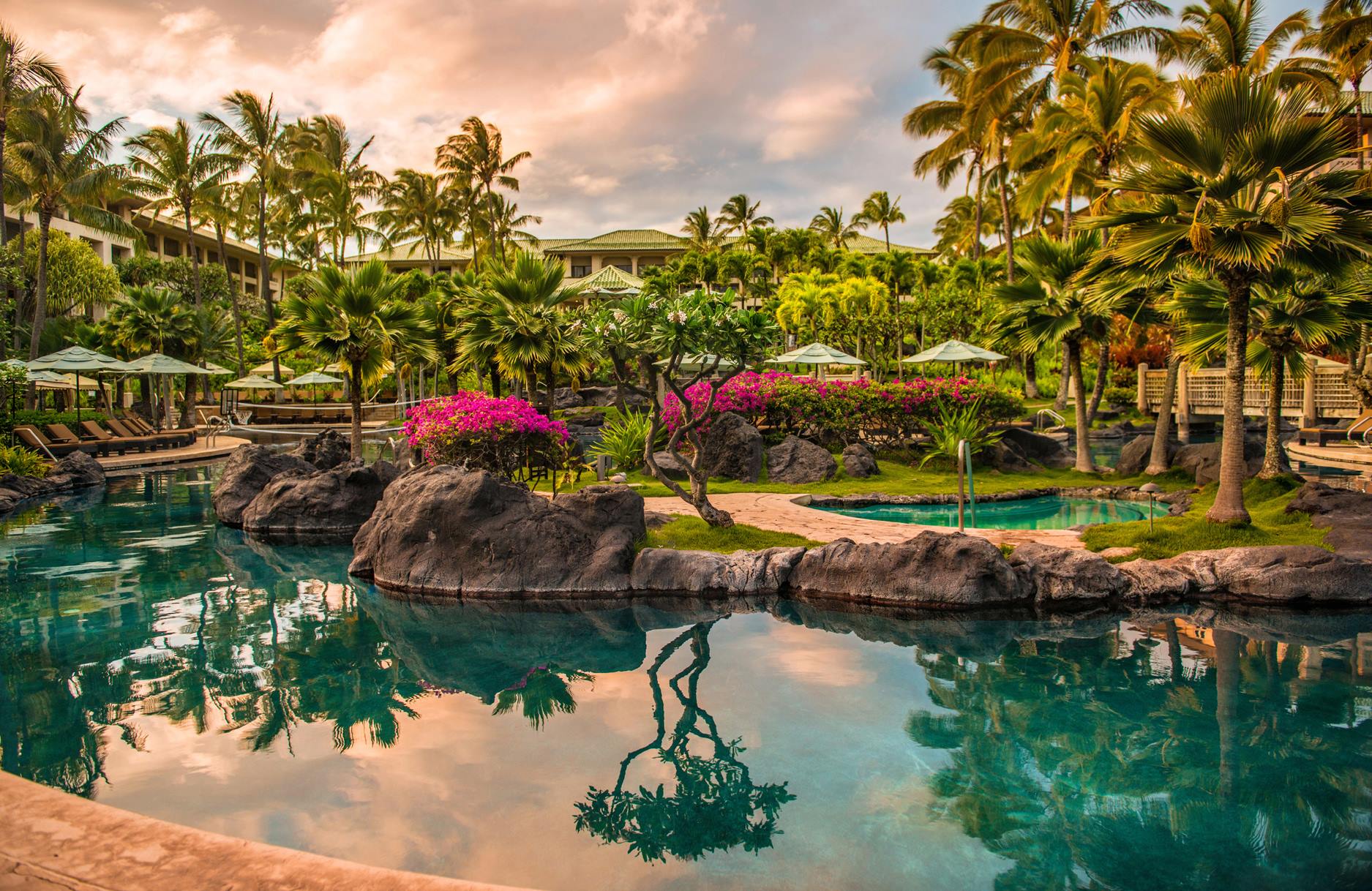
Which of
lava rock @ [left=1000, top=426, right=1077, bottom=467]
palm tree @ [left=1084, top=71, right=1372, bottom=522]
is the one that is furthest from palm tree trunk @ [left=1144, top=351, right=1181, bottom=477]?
palm tree @ [left=1084, top=71, right=1372, bottom=522]

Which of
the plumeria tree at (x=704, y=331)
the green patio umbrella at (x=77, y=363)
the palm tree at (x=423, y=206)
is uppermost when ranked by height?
the palm tree at (x=423, y=206)

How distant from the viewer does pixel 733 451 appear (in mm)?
16297

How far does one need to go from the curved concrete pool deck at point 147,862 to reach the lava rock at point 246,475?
1086 centimetres

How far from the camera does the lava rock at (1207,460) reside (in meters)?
14.4

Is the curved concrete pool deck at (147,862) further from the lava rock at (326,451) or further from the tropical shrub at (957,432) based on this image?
the tropical shrub at (957,432)

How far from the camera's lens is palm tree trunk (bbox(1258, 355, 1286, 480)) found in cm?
1211

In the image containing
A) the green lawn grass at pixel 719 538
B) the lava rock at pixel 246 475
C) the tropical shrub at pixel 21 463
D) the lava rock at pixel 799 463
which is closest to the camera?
the green lawn grass at pixel 719 538

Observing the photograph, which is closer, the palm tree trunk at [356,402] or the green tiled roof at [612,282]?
the palm tree trunk at [356,402]

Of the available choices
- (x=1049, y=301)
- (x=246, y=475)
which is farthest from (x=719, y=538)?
(x=1049, y=301)

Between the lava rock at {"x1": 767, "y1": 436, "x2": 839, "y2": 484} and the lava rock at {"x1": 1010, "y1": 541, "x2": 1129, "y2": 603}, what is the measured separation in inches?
291

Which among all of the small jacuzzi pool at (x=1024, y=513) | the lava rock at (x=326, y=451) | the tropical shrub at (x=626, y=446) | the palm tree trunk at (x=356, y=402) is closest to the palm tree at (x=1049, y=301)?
the small jacuzzi pool at (x=1024, y=513)

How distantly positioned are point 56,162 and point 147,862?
29713 millimetres

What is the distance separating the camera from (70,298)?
3831cm

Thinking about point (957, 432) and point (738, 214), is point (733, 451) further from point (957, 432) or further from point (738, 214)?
point (738, 214)
